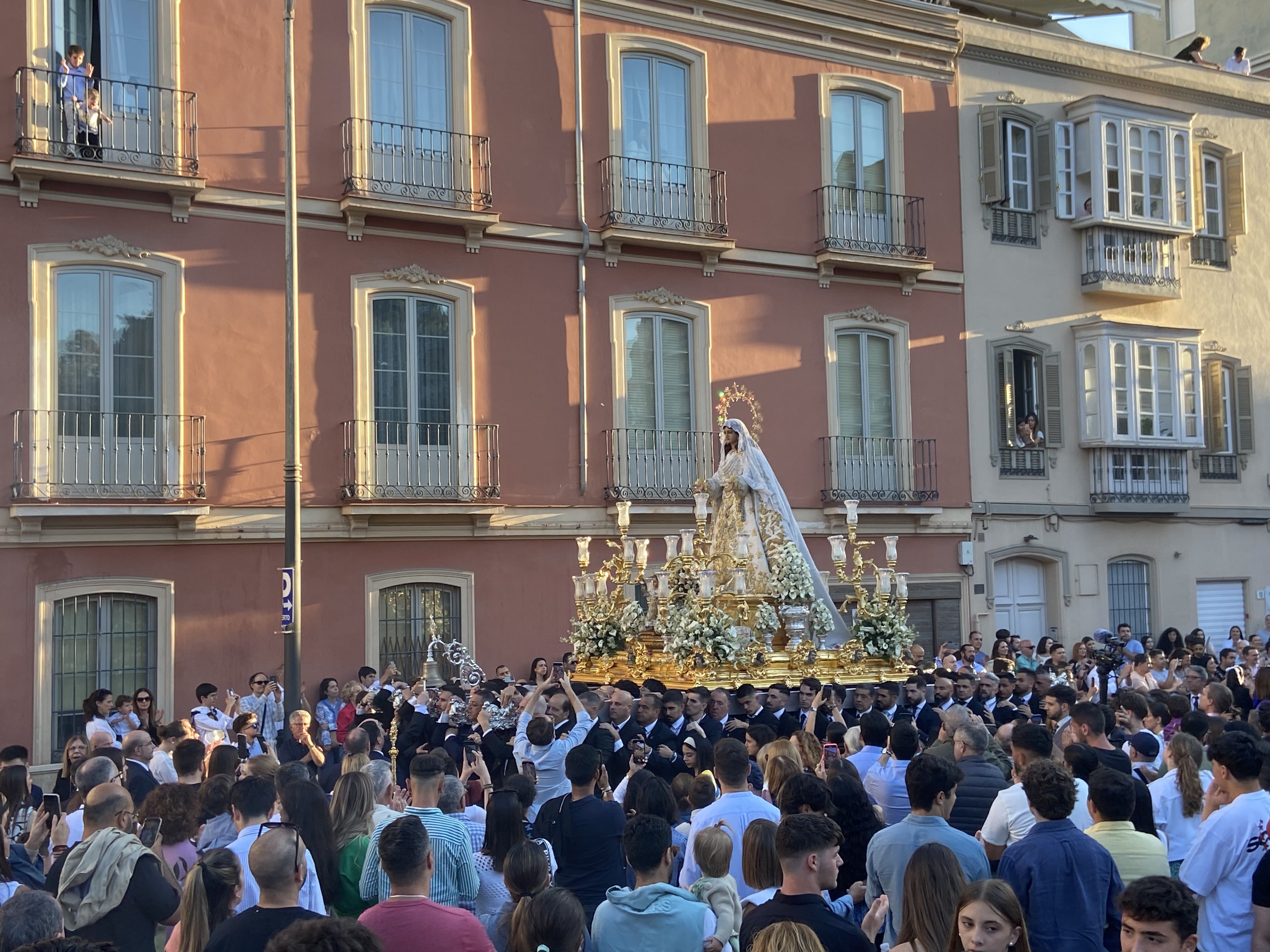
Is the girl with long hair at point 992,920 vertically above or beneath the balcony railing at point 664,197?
beneath

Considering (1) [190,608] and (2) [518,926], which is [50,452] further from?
(2) [518,926]

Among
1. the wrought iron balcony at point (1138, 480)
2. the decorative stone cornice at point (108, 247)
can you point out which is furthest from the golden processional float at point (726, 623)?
the wrought iron balcony at point (1138, 480)

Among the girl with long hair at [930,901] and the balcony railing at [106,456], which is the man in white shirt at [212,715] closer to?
the balcony railing at [106,456]

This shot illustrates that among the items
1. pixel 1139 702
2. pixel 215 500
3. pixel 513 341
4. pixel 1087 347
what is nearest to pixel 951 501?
pixel 1087 347

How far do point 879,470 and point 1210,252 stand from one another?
8.94m

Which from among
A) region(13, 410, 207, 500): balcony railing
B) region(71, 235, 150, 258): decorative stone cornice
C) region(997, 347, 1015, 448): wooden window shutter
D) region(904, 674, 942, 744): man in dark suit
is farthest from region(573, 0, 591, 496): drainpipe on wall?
region(997, 347, 1015, 448): wooden window shutter

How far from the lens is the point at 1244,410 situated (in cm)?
2591

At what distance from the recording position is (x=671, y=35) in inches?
808

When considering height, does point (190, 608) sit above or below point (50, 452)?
below

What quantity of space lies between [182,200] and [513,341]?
476cm

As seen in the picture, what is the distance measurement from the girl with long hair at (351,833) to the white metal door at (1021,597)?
59.3 feet

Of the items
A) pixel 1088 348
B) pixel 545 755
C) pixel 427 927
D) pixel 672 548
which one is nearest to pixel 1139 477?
pixel 1088 348

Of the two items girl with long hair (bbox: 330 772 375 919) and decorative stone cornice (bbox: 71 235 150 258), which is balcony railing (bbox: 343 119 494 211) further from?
girl with long hair (bbox: 330 772 375 919)

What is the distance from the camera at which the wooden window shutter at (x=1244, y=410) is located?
84.5ft
